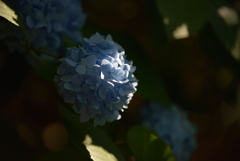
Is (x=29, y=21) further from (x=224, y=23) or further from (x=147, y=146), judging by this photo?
(x=224, y=23)

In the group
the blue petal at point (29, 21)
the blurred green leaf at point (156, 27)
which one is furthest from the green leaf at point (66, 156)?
the blurred green leaf at point (156, 27)

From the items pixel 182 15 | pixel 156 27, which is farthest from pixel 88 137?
pixel 156 27

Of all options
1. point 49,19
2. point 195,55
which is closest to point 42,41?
point 49,19

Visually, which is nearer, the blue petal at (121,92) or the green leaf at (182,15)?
the blue petal at (121,92)

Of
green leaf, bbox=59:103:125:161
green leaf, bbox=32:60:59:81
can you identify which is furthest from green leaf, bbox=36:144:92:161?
green leaf, bbox=32:60:59:81

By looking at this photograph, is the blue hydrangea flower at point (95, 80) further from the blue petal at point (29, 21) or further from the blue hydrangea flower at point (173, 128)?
the blue hydrangea flower at point (173, 128)

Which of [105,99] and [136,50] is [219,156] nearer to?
[136,50]

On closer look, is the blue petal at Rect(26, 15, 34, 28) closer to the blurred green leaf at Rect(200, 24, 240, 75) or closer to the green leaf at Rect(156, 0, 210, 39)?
the green leaf at Rect(156, 0, 210, 39)
